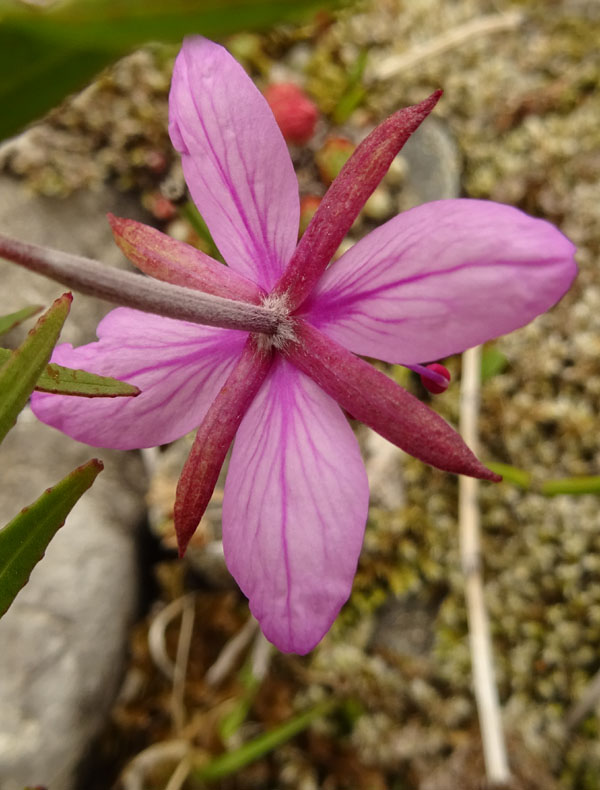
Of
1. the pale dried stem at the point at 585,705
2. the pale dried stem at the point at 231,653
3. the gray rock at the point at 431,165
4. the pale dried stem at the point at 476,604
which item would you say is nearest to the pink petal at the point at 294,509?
the pale dried stem at the point at 476,604

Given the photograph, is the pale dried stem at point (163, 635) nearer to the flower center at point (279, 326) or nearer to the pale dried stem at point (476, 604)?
the pale dried stem at point (476, 604)

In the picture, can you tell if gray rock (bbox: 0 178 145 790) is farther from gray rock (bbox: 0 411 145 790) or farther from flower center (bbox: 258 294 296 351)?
flower center (bbox: 258 294 296 351)

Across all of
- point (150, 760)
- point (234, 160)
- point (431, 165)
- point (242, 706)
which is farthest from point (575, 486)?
point (150, 760)

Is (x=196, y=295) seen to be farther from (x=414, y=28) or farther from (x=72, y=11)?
(x=414, y=28)

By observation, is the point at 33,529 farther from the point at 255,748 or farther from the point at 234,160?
the point at 255,748

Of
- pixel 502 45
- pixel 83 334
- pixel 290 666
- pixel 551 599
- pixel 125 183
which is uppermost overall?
pixel 502 45

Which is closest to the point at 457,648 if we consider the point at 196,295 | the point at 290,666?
the point at 290,666

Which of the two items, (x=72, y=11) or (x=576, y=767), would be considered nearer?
(x=72, y=11)
